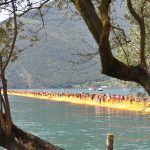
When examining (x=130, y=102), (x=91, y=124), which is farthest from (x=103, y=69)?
(x=130, y=102)

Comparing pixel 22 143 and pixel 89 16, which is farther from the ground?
pixel 89 16

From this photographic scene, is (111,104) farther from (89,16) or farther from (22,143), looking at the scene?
(89,16)

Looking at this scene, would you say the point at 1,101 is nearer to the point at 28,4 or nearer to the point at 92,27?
the point at 28,4

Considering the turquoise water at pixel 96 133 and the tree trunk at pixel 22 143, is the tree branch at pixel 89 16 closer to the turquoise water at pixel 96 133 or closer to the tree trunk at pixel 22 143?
the tree trunk at pixel 22 143

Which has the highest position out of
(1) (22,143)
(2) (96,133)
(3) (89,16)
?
(3) (89,16)

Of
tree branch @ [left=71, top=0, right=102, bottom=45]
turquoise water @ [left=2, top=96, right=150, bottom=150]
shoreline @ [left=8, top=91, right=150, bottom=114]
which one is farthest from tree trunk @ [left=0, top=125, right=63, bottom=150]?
shoreline @ [left=8, top=91, right=150, bottom=114]

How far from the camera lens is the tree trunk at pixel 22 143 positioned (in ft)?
32.9

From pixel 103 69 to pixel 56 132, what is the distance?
34.9 meters

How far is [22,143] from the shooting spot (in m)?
10.1

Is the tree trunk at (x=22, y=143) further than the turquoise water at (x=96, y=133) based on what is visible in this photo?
No

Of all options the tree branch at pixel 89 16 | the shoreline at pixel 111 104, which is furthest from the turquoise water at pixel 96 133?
the tree branch at pixel 89 16

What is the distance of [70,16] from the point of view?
1155 centimetres

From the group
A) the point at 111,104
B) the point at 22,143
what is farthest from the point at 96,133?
the point at 111,104

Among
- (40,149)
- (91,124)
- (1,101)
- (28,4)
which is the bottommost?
(91,124)
